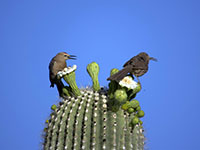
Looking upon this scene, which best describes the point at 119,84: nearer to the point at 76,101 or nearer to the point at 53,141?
the point at 76,101

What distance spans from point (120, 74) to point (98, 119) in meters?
0.23

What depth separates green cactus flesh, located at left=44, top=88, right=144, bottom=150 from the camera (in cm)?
143

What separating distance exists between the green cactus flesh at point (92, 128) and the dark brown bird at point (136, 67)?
5.8 inches

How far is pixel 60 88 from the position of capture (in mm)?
1756

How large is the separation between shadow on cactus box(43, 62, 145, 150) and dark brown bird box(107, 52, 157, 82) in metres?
0.03

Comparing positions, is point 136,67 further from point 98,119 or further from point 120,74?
point 98,119

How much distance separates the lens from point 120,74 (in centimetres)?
151

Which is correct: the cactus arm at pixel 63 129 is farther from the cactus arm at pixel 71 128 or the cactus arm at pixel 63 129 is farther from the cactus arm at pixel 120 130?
the cactus arm at pixel 120 130

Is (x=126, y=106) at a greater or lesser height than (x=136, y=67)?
lesser

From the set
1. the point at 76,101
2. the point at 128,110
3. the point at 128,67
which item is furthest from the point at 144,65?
the point at 76,101

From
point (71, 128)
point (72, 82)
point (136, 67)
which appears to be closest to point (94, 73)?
point (72, 82)

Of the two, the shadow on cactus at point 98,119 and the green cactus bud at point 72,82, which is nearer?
the shadow on cactus at point 98,119

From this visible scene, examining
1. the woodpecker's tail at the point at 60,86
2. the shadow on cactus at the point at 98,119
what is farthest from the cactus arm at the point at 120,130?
the woodpecker's tail at the point at 60,86

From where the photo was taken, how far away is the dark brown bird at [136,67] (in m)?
1.52
